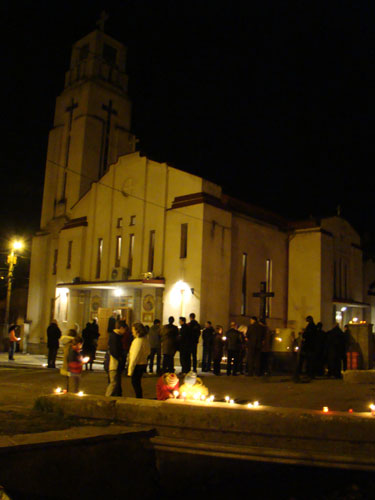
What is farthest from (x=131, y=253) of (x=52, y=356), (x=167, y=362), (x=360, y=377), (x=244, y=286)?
(x=360, y=377)

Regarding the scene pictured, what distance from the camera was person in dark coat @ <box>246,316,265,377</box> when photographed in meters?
14.4

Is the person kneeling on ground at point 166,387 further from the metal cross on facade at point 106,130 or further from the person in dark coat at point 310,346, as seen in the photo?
the metal cross on facade at point 106,130

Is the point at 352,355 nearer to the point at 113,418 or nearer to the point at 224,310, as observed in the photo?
the point at 224,310

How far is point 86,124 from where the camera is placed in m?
30.0

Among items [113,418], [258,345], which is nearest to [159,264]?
[258,345]

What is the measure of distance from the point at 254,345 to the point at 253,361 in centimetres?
62

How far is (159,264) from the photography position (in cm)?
2216

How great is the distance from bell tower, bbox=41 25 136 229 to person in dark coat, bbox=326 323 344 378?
18.7 m

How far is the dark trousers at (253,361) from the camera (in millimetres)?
14703

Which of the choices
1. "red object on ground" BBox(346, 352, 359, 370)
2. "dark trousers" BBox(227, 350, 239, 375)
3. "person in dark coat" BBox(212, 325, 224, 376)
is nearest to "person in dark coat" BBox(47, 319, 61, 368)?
"person in dark coat" BBox(212, 325, 224, 376)

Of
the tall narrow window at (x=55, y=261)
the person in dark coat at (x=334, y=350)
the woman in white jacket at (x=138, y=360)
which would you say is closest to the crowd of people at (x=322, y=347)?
the person in dark coat at (x=334, y=350)

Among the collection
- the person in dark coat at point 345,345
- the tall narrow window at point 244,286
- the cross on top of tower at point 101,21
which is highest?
the cross on top of tower at point 101,21

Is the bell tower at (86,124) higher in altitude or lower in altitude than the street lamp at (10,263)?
higher

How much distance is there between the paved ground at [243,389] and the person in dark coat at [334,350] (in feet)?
2.99
